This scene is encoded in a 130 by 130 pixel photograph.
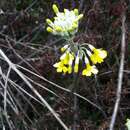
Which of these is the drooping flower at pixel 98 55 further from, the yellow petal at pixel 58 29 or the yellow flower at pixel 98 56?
the yellow petal at pixel 58 29

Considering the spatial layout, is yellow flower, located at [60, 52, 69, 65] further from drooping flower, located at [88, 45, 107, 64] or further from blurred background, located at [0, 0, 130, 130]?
blurred background, located at [0, 0, 130, 130]

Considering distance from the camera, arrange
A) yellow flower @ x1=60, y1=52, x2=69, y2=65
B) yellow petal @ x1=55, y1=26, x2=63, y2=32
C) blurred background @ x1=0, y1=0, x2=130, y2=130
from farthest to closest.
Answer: blurred background @ x1=0, y1=0, x2=130, y2=130 → yellow flower @ x1=60, y1=52, x2=69, y2=65 → yellow petal @ x1=55, y1=26, x2=63, y2=32

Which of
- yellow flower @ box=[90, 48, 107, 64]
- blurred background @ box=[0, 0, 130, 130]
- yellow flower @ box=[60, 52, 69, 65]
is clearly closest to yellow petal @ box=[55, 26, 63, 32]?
yellow flower @ box=[60, 52, 69, 65]

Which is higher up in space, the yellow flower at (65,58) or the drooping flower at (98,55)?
the yellow flower at (65,58)

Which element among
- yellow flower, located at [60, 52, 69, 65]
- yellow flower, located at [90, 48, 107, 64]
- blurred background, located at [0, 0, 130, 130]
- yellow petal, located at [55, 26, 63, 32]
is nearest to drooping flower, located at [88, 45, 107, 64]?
yellow flower, located at [90, 48, 107, 64]

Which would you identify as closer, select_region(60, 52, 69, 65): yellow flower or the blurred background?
select_region(60, 52, 69, 65): yellow flower

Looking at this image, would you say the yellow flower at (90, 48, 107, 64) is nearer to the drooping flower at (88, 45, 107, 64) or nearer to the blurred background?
the drooping flower at (88, 45, 107, 64)

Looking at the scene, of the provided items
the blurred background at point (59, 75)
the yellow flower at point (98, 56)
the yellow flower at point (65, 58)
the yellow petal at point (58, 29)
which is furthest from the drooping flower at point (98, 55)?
the blurred background at point (59, 75)

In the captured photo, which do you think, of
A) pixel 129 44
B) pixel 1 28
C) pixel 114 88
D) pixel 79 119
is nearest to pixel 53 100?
pixel 79 119

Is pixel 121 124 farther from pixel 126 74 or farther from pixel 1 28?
pixel 1 28

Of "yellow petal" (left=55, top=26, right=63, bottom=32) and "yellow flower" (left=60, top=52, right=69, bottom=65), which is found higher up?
"yellow petal" (left=55, top=26, right=63, bottom=32)

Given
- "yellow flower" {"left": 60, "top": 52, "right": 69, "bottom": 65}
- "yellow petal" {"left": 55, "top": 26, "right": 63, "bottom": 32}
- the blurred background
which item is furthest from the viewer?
the blurred background
